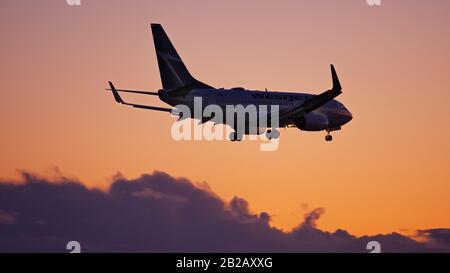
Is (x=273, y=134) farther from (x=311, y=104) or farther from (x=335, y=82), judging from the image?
(x=335, y=82)

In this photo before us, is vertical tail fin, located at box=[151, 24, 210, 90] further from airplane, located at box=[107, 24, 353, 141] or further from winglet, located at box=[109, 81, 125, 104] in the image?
winglet, located at box=[109, 81, 125, 104]

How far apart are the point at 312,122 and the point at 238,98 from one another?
760 cm

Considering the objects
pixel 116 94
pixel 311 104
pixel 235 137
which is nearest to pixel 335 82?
pixel 311 104

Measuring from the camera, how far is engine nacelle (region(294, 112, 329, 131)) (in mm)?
75438

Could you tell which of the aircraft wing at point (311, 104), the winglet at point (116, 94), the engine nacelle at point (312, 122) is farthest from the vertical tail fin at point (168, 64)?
the engine nacelle at point (312, 122)

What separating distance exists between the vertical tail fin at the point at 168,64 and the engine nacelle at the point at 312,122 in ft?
A: 30.7

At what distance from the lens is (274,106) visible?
7512 cm

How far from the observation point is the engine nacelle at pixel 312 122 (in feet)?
247

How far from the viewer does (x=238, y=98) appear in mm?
72375
